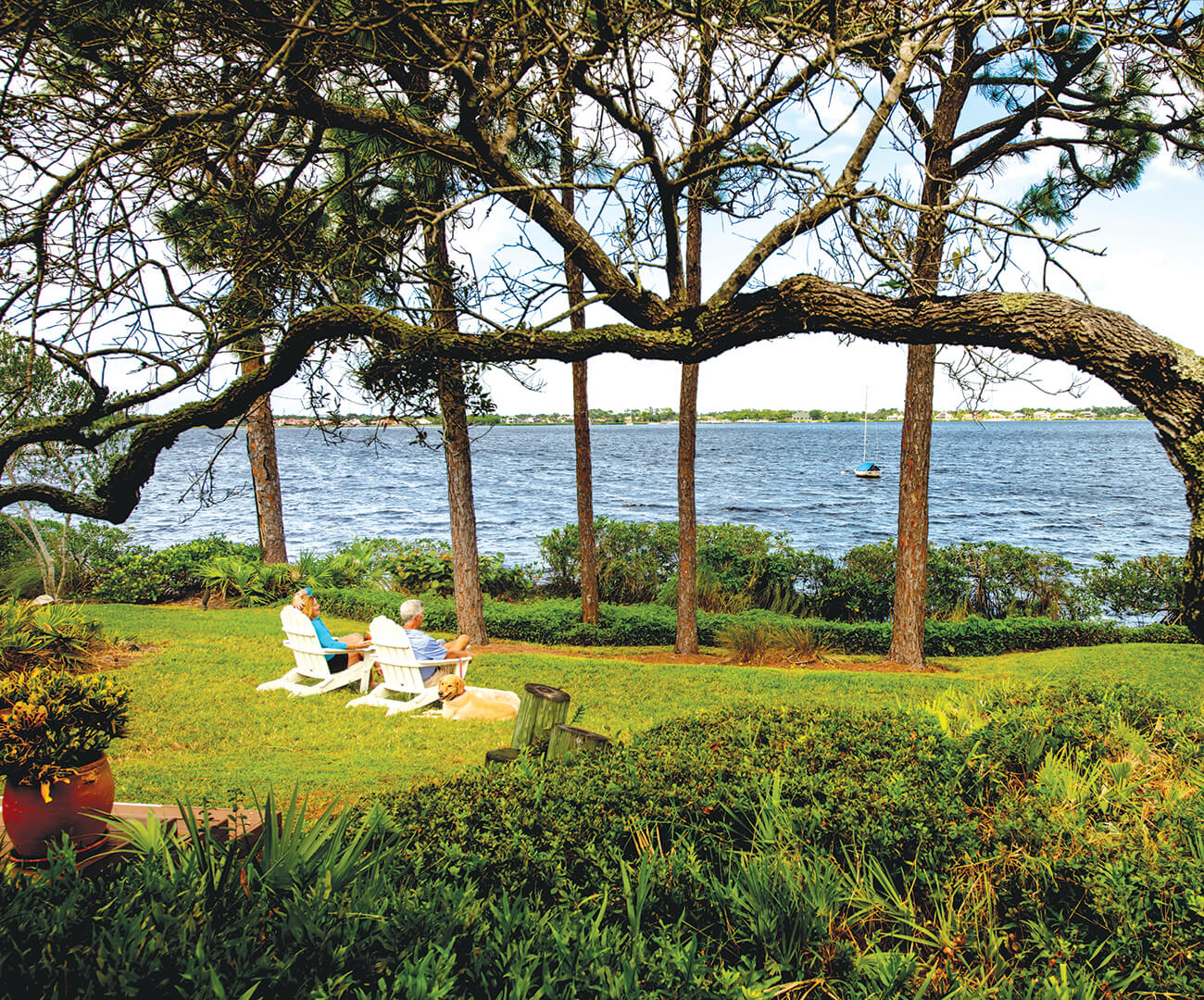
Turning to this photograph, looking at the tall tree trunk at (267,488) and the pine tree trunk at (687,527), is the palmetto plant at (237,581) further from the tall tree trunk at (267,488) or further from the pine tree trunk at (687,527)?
the pine tree trunk at (687,527)

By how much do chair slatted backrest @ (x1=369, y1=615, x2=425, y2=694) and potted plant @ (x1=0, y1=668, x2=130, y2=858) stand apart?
4048mm

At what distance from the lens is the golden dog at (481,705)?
7.66m

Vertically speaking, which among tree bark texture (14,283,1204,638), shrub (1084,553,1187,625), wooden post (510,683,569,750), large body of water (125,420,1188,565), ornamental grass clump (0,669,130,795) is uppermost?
tree bark texture (14,283,1204,638)

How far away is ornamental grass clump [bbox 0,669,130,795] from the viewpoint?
11.4 feet

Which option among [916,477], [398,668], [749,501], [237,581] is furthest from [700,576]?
[749,501]

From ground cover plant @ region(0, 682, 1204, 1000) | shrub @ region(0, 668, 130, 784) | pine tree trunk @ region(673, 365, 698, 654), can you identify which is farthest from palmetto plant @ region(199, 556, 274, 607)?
ground cover plant @ region(0, 682, 1204, 1000)

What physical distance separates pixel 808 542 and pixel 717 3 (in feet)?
92.1

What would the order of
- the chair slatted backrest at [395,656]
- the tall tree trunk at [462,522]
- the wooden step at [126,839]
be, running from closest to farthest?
the wooden step at [126,839] → the chair slatted backrest at [395,656] → the tall tree trunk at [462,522]

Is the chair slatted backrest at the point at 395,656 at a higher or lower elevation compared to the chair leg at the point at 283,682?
higher

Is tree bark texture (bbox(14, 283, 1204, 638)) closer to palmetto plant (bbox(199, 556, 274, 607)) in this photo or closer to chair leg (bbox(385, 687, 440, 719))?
chair leg (bbox(385, 687, 440, 719))

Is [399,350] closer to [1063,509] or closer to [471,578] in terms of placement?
[471,578]

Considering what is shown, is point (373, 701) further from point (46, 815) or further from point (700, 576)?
point (700, 576)

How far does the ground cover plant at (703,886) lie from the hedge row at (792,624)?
26.1ft

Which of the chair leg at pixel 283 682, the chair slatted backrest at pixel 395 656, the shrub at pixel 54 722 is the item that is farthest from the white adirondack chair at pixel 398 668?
the shrub at pixel 54 722
